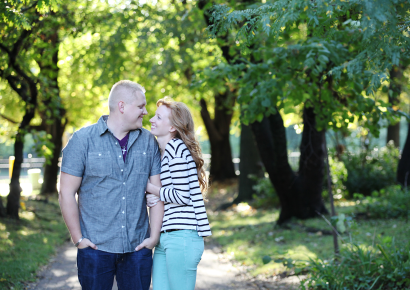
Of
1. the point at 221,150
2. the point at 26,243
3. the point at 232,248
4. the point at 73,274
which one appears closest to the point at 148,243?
the point at 73,274

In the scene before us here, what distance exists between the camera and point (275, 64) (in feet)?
19.5

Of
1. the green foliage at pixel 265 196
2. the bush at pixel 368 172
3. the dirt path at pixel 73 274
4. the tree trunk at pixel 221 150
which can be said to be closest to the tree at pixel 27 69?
the dirt path at pixel 73 274

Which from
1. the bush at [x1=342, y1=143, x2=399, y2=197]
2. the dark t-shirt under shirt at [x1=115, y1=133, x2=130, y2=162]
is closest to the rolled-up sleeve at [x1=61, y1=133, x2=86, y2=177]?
the dark t-shirt under shirt at [x1=115, y1=133, x2=130, y2=162]

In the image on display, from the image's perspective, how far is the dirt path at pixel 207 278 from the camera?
18.1 ft

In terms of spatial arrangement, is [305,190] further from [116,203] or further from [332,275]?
[116,203]

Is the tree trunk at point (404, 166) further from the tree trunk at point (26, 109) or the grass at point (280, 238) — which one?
the tree trunk at point (26, 109)

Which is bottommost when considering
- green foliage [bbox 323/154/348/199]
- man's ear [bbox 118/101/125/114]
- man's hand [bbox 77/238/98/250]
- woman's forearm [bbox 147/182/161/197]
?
green foliage [bbox 323/154/348/199]

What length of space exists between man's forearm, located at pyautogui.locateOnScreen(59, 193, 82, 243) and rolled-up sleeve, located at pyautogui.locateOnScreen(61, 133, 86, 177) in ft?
0.62

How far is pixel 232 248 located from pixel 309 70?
3.77 m

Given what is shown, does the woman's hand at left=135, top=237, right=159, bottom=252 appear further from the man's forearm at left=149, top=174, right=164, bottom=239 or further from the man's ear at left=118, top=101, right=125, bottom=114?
the man's ear at left=118, top=101, right=125, bottom=114

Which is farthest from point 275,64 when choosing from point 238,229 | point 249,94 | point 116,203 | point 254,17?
point 238,229

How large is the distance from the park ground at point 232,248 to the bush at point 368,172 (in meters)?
1.34

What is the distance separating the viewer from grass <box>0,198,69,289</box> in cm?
556

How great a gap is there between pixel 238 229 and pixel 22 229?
15.9 feet
